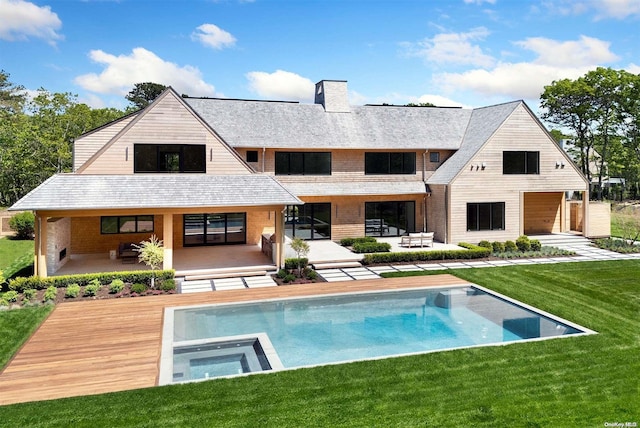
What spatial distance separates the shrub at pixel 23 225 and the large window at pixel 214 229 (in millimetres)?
11528

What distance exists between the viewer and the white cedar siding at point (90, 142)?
68.6 ft

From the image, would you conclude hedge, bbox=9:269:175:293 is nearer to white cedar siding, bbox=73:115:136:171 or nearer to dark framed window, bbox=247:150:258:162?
white cedar siding, bbox=73:115:136:171

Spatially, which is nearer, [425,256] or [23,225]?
[425,256]

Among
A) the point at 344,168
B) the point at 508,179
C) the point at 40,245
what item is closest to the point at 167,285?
the point at 40,245

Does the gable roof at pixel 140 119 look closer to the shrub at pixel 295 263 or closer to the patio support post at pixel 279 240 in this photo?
the patio support post at pixel 279 240

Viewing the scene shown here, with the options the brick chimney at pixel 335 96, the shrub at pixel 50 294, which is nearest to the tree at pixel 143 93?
the brick chimney at pixel 335 96

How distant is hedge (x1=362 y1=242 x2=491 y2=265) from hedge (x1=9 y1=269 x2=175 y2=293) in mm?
8743

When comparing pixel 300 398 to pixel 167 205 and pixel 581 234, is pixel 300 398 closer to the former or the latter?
pixel 167 205

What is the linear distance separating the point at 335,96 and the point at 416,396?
76.6 feet

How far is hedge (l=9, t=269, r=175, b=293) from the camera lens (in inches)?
611

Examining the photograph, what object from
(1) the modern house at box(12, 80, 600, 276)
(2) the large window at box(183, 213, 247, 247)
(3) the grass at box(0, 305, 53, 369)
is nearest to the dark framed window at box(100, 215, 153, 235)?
(1) the modern house at box(12, 80, 600, 276)

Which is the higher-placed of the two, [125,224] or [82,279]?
[125,224]

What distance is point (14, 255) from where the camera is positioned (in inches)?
907

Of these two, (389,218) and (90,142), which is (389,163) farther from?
(90,142)
